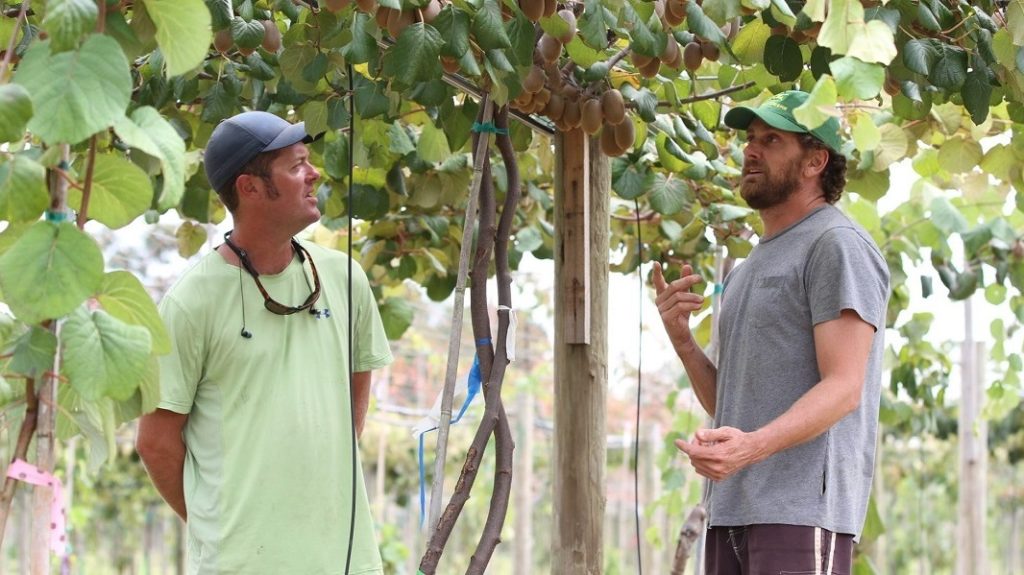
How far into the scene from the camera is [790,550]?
2.13m

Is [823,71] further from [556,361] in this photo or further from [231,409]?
[231,409]

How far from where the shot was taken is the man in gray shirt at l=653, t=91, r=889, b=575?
2.10 meters

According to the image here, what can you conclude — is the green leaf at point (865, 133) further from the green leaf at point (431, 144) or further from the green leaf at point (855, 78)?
the green leaf at point (431, 144)

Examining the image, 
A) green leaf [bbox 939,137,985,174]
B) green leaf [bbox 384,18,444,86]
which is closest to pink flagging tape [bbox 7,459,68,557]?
green leaf [bbox 384,18,444,86]

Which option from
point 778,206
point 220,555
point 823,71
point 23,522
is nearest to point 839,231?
point 778,206

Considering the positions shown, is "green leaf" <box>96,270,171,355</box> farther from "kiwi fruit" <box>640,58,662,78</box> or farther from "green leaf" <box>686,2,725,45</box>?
"kiwi fruit" <box>640,58,662,78</box>

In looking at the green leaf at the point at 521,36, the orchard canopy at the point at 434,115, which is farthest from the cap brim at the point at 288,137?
the green leaf at the point at 521,36

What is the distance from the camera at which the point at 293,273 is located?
2.38 metres

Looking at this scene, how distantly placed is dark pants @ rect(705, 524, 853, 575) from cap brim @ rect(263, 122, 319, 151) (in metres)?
1.05

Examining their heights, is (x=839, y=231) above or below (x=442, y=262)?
below

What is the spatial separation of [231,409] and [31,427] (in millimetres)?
784

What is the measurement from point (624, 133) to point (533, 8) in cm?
65

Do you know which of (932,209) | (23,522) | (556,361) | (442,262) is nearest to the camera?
(556,361)

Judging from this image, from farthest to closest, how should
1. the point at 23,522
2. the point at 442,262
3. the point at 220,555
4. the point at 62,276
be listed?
the point at 23,522, the point at 442,262, the point at 220,555, the point at 62,276
